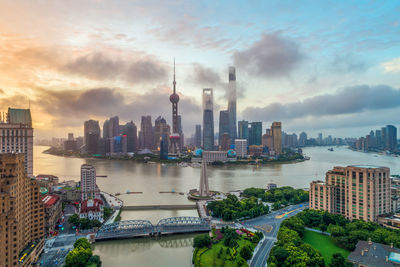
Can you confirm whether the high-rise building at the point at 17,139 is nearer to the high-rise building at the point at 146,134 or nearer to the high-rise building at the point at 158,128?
the high-rise building at the point at 158,128

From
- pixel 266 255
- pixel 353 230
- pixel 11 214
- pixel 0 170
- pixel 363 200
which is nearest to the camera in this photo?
pixel 11 214

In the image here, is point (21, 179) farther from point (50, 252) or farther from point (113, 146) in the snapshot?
point (113, 146)

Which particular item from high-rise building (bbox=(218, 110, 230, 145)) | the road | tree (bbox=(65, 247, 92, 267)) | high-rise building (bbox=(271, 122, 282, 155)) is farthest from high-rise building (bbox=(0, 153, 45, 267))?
high-rise building (bbox=(218, 110, 230, 145))

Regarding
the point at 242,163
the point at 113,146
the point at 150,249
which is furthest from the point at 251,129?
the point at 150,249

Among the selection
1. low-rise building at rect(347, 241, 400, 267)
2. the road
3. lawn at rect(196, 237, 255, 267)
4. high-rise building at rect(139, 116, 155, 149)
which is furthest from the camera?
high-rise building at rect(139, 116, 155, 149)

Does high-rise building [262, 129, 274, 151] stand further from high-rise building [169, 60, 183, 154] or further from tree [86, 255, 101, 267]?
tree [86, 255, 101, 267]

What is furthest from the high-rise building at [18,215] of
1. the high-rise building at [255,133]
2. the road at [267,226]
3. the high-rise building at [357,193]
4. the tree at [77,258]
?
the high-rise building at [255,133]

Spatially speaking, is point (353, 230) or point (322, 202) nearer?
point (353, 230)
